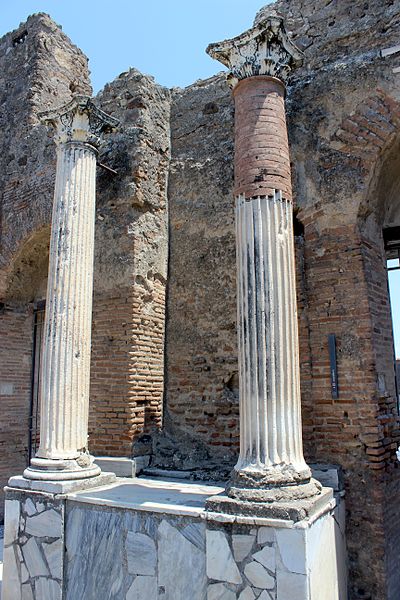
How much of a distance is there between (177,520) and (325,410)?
1.87 meters

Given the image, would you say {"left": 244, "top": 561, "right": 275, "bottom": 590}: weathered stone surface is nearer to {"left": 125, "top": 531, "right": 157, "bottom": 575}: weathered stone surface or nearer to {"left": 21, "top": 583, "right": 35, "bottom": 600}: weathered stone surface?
{"left": 125, "top": 531, "right": 157, "bottom": 575}: weathered stone surface

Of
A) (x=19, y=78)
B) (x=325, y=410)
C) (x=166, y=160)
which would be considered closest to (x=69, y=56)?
(x=19, y=78)

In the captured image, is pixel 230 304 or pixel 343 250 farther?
pixel 230 304

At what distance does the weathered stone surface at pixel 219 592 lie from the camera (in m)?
3.82

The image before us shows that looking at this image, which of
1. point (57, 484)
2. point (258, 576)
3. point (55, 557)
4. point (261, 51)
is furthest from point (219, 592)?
point (261, 51)

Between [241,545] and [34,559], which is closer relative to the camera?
[241,545]

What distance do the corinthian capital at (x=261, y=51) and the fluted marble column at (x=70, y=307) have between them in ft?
6.64

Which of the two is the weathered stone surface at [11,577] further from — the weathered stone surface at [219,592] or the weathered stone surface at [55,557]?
the weathered stone surface at [219,592]

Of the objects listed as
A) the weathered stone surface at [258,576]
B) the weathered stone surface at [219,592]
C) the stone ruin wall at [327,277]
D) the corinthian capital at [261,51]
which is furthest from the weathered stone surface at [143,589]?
the corinthian capital at [261,51]

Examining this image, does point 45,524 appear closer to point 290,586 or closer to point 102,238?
point 290,586

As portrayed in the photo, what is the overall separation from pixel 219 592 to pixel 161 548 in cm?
58

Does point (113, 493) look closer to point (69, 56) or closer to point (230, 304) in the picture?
point (230, 304)

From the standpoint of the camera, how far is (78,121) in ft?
19.7

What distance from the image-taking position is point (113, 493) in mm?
4934
